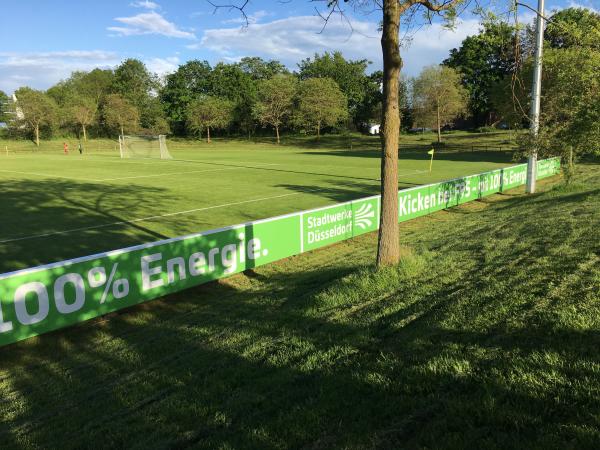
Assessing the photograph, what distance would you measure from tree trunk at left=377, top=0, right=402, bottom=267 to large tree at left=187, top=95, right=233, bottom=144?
83362 mm

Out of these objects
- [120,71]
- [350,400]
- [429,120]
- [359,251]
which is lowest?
[359,251]

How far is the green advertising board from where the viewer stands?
7.33m

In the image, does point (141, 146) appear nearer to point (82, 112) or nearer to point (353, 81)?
point (82, 112)

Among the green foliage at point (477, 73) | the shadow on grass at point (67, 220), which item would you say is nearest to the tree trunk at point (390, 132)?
the shadow on grass at point (67, 220)

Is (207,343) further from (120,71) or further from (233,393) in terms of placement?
(120,71)

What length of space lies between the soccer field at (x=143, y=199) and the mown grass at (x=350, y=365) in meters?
6.45

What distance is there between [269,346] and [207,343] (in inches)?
47.7

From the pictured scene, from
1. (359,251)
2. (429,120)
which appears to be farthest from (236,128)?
(359,251)

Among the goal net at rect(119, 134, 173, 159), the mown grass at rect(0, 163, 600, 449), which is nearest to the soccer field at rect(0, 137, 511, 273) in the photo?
the mown grass at rect(0, 163, 600, 449)

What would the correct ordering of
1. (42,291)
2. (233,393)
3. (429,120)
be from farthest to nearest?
(429,120), (42,291), (233,393)

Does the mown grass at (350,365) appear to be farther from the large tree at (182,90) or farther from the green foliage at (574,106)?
the large tree at (182,90)

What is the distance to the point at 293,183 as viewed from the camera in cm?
2828

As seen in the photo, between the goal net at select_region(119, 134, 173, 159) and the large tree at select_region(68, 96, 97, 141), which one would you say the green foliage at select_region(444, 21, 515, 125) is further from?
the large tree at select_region(68, 96, 97, 141)

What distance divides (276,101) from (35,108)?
1607 inches
